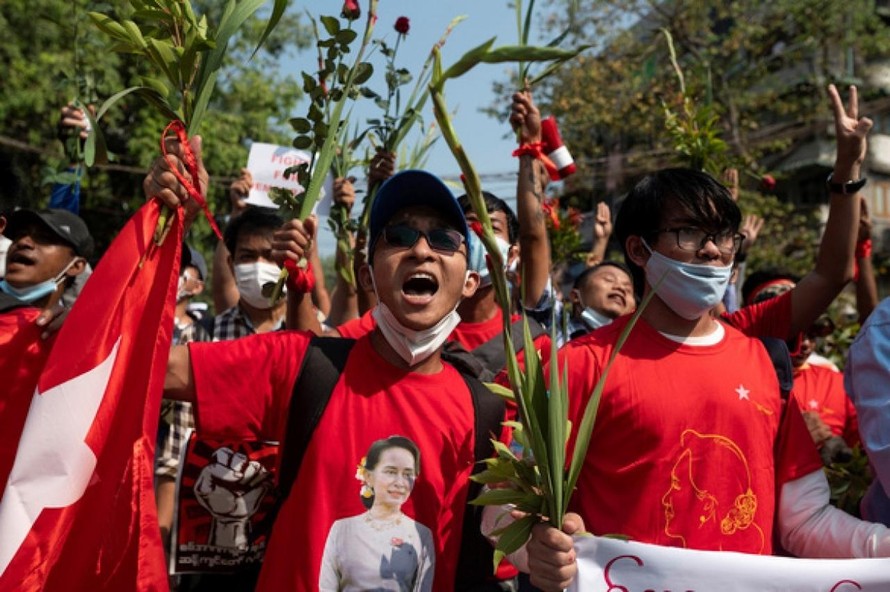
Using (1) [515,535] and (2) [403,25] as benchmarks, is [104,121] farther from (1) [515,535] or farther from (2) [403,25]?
(1) [515,535]

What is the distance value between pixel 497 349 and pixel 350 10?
4.23ft

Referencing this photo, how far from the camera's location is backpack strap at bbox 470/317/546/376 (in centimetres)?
351

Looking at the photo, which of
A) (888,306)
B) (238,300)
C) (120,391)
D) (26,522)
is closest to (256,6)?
(120,391)

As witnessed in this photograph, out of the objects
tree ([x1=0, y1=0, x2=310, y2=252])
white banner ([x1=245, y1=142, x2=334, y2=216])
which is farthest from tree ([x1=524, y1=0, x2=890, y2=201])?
white banner ([x1=245, y1=142, x2=334, y2=216])

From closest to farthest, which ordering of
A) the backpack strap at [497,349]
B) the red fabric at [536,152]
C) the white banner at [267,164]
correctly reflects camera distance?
the backpack strap at [497,349], the red fabric at [536,152], the white banner at [267,164]

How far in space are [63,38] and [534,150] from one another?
15427mm

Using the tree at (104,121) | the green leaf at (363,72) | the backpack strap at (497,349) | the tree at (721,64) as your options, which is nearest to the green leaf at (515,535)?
the backpack strap at (497,349)

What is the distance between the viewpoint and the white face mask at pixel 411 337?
2867 millimetres

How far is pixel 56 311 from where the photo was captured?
131 inches

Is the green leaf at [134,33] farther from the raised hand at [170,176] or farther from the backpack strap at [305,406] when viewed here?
the backpack strap at [305,406]

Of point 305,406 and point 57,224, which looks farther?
point 57,224

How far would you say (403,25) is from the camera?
4.14 m

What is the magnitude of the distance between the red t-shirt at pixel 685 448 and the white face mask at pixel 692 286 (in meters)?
0.12

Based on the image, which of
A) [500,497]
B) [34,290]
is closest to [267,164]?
[34,290]
